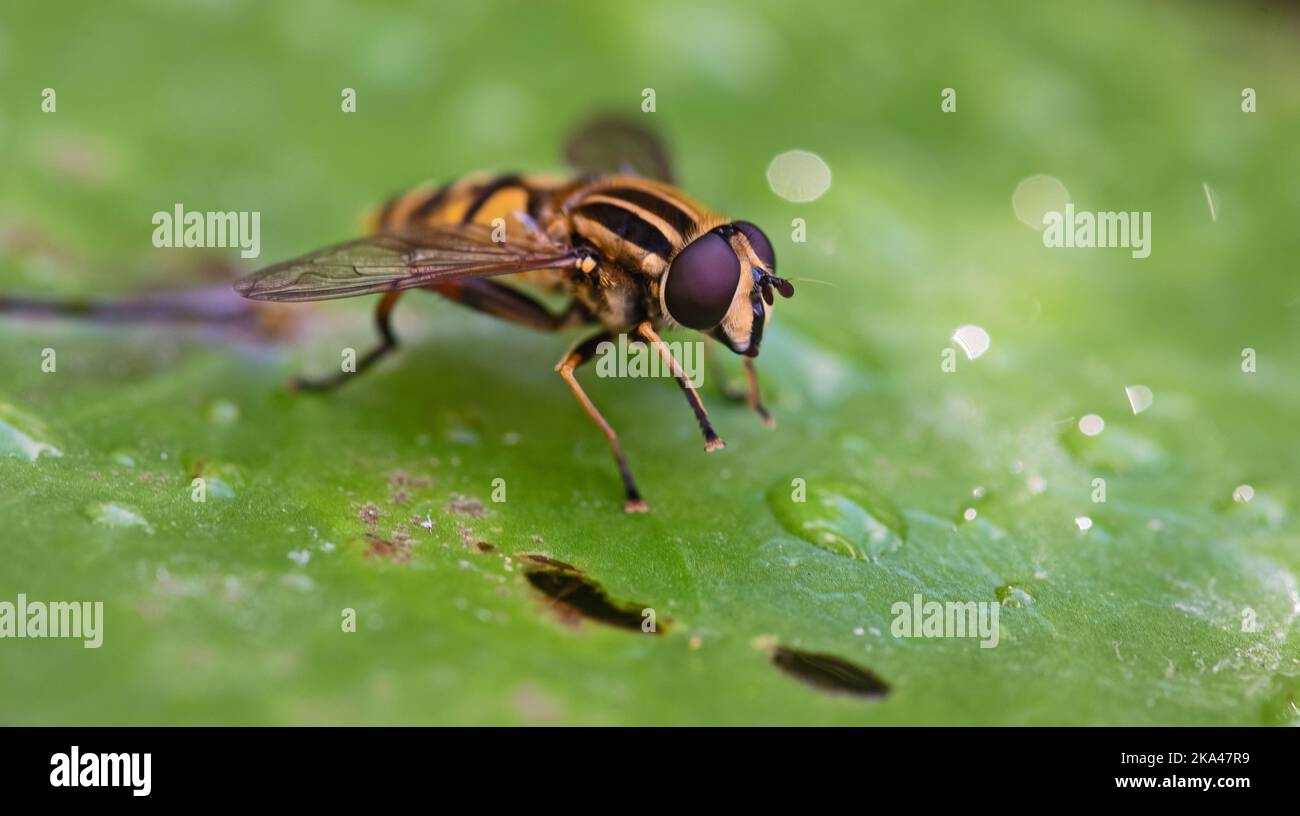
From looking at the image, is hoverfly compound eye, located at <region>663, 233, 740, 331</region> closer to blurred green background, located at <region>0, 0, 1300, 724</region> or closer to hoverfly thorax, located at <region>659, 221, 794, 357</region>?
hoverfly thorax, located at <region>659, 221, 794, 357</region>

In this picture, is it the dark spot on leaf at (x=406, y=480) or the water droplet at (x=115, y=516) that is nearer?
the water droplet at (x=115, y=516)

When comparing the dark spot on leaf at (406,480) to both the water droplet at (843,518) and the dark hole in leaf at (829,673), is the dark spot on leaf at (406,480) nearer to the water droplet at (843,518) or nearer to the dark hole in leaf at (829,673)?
the water droplet at (843,518)

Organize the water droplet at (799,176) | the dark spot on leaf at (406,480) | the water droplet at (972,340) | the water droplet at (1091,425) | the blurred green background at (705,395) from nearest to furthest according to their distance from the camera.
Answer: the blurred green background at (705,395) → the dark spot on leaf at (406,480) → the water droplet at (1091,425) → the water droplet at (972,340) → the water droplet at (799,176)

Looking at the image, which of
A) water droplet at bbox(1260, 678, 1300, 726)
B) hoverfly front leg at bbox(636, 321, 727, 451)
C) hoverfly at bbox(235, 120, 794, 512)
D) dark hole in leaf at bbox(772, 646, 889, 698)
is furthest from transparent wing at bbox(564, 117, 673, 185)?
water droplet at bbox(1260, 678, 1300, 726)

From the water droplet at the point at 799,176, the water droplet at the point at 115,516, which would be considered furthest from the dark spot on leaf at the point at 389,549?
the water droplet at the point at 799,176
